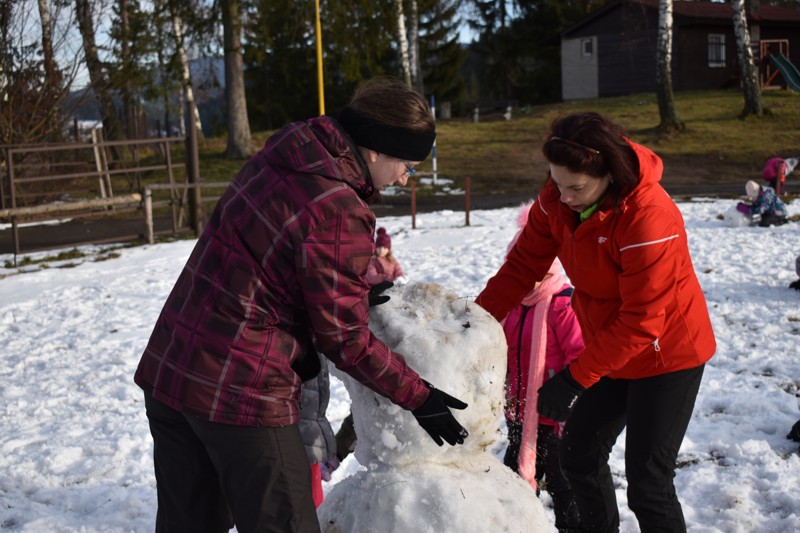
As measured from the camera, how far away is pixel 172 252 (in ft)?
33.9

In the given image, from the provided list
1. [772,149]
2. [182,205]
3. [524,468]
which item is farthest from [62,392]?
[772,149]

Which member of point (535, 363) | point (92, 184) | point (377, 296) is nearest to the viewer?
point (377, 296)

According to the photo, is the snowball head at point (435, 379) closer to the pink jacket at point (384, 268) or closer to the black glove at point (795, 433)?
the black glove at point (795, 433)

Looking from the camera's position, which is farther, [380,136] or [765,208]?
[765,208]

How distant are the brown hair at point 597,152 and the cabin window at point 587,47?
110 ft

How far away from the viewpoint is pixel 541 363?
334 cm


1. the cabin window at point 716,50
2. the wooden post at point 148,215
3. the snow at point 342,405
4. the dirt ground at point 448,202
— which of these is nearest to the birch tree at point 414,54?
the dirt ground at point 448,202

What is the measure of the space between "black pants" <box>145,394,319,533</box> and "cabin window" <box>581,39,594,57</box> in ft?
113

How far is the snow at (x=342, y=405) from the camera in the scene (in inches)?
131

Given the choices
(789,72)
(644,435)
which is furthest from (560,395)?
(789,72)

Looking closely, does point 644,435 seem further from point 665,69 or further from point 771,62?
point 771,62

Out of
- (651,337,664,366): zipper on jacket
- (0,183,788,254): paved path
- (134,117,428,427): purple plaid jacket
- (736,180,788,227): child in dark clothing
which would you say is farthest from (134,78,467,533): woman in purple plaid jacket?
(0,183,788,254): paved path

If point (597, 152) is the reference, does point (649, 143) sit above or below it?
above

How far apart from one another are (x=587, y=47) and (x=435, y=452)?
34351 millimetres
